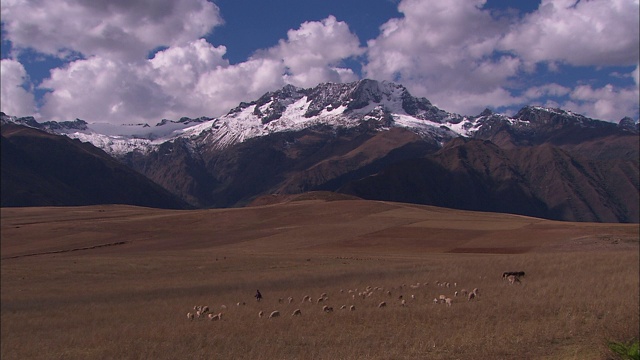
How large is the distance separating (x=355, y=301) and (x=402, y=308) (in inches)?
148

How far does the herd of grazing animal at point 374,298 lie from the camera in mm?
26531

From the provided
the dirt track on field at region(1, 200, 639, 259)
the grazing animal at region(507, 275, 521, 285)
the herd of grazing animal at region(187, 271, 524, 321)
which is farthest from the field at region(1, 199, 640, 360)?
the dirt track on field at region(1, 200, 639, 259)

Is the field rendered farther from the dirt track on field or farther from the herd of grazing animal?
the dirt track on field

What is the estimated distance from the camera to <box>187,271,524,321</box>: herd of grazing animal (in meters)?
26.5

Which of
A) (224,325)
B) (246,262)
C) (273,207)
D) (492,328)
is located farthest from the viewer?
(273,207)

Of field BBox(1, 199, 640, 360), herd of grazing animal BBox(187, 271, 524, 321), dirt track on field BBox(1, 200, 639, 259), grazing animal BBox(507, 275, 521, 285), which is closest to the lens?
field BBox(1, 199, 640, 360)

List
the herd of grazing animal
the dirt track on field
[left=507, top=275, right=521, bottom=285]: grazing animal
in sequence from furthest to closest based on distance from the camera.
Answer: the dirt track on field < [left=507, top=275, right=521, bottom=285]: grazing animal < the herd of grazing animal

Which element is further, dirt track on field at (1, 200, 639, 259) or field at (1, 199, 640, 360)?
dirt track on field at (1, 200, 639, 259)

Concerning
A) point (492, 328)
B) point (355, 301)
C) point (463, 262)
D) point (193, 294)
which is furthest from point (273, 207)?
point (492, 328)

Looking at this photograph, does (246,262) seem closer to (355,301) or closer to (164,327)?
(355,301)

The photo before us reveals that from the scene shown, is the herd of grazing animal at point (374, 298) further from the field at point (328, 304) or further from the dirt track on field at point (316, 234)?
the dirt track on field at point (316, 234)

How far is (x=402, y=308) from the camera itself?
2577cm

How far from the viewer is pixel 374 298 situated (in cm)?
2986

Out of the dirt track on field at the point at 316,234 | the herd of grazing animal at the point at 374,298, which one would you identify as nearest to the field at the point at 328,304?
the herd of grazing animal at the point at 374,298
